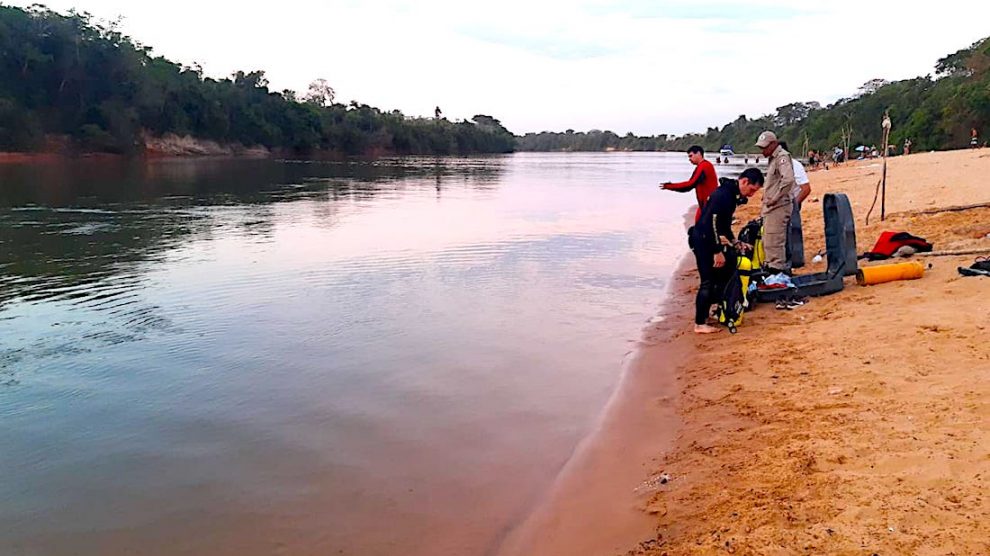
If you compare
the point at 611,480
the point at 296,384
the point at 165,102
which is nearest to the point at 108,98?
the point at 165,102

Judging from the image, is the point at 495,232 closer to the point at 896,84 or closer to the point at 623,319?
the point at 623,319

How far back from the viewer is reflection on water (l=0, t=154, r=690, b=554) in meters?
4.25

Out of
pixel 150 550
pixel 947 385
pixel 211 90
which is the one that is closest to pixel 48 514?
pixel 150 550

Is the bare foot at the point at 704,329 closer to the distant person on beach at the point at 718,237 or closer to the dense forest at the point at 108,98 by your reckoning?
the distant person on beach at the point at 718,237

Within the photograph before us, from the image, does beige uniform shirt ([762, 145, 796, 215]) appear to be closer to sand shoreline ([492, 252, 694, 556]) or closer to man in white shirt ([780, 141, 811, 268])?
man in white shirt ([780, 141, 811, 268])

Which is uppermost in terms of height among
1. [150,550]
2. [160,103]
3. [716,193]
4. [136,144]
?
[160,103]

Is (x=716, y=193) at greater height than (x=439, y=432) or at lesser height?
greater

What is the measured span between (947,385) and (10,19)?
74.6 m

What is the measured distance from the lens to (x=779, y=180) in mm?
8602

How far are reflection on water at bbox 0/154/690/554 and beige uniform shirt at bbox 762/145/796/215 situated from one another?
2147mm

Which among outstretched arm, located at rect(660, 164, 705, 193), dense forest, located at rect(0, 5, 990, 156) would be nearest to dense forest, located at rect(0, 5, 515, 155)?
dense forest, located at rect(0, 5, 990, 156)

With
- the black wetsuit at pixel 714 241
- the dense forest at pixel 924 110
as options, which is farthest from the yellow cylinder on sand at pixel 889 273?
the dense forest at pixel 924 110

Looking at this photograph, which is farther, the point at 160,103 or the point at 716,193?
the point at 160,103

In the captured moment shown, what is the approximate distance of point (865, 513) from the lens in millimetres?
Result: 3139
